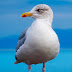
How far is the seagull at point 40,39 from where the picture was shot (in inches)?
194

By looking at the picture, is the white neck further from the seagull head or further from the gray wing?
the gray wing

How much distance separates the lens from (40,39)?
4.90 metres

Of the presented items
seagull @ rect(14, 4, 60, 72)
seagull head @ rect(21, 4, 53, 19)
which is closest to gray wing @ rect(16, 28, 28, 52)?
seagull @ rect(14, 4, 60, 72)

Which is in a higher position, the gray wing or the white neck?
the white neck

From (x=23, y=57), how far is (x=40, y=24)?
31.8 inches

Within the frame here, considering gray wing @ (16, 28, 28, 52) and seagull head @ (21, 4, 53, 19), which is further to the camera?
gray wing @ (16, 28, 28, 52)

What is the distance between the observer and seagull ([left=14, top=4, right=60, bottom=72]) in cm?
492

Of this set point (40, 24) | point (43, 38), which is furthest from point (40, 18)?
point (43, 38)

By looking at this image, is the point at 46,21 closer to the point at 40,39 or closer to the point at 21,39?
the point at 40,39

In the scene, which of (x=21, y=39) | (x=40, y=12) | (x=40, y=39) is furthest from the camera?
(x=21, y=39)

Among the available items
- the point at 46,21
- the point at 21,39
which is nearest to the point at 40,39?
the point at 46,21

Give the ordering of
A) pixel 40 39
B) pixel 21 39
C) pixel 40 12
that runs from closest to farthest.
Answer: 1. pixel 40 39
2. pixel 40 12
3. pixel 21 39

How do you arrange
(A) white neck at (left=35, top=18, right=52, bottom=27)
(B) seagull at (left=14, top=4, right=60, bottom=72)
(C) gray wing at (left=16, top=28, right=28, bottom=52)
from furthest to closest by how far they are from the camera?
(C) gray wing at (left=16, top=28, right=28, bottom=52) < (A) white neck at (left=35, top=18, right=52, bottom=27) < (B) seagull at (left=14, top=4, right=60, bottom=72)

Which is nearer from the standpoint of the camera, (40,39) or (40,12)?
(40,39)
